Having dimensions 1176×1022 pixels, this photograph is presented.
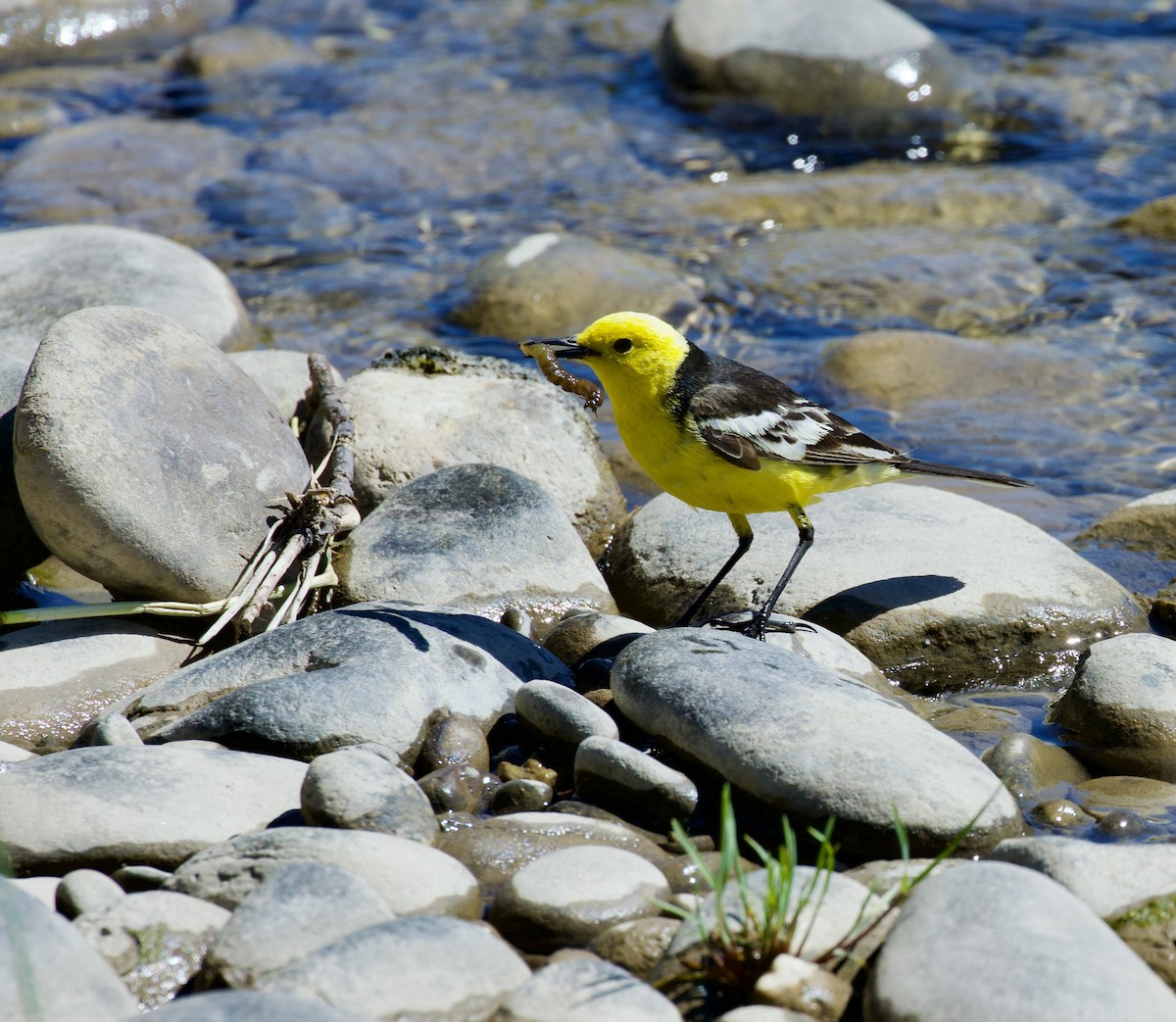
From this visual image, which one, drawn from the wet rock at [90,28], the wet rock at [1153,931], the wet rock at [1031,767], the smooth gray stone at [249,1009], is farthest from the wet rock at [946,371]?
the wet rock at [90,28]

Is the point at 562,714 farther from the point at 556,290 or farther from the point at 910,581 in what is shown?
the point at 556,290

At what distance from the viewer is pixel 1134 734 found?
516 cm

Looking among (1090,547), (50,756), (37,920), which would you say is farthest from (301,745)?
(1090,547)

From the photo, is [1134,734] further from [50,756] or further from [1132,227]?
[1132,227]

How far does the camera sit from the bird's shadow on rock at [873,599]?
6.27 metres

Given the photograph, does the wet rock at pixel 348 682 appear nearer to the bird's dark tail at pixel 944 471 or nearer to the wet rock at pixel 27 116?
the bird's dark tail at pixel 944 471

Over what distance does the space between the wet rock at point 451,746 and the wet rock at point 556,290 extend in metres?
5.79

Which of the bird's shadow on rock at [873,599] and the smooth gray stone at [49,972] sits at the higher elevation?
the smooth gray stone at [49,972]

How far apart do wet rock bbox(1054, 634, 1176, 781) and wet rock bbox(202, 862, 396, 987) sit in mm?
3009

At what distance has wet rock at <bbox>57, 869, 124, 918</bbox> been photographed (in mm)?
3682

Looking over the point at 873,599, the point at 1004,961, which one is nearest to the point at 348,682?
the point at 1004,961

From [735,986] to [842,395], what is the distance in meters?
6.53

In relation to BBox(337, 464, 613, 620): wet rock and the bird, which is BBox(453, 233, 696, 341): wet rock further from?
the bird

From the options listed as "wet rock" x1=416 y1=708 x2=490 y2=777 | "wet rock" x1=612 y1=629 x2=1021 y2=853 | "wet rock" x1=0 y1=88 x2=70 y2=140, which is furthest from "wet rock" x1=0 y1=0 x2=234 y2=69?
"wet rock" x1=612 y1=629 x2=1021 y2=853
